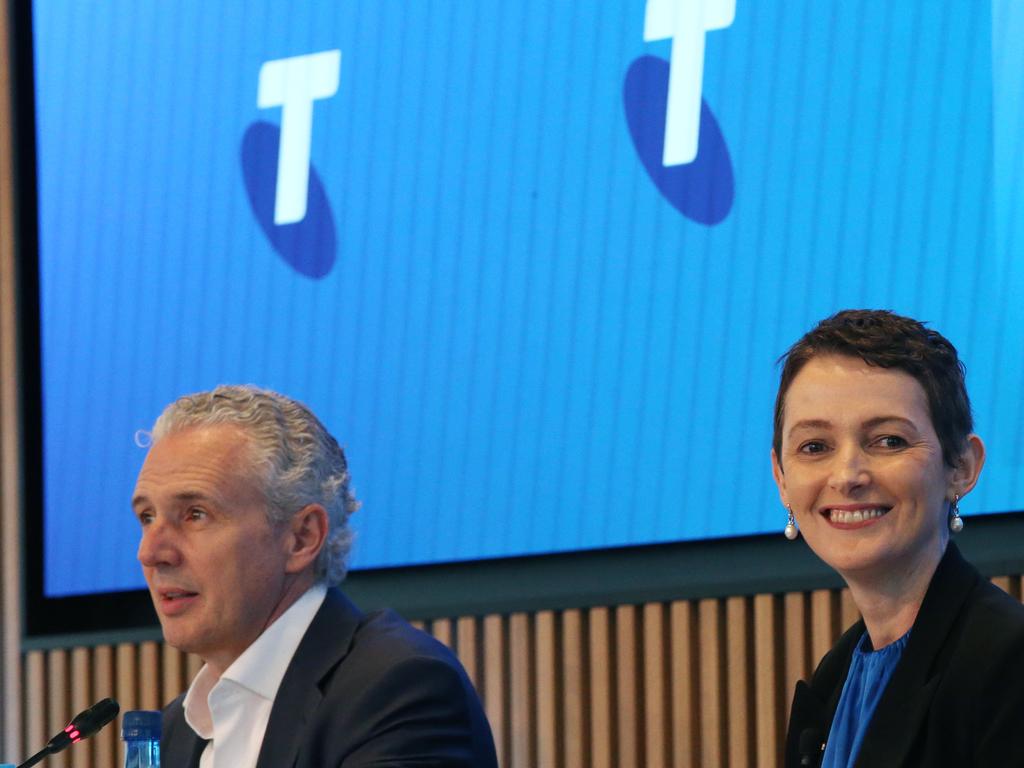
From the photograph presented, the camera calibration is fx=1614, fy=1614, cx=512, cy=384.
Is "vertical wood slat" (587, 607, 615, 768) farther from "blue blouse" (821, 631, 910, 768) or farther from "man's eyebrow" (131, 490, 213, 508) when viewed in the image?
"blue blouse" (821, 631, 910, 768)

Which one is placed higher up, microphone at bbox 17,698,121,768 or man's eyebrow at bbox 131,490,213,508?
man's eyebrow at bbox 131,490,213,508

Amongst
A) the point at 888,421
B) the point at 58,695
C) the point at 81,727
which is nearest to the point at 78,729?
the point at 81,727

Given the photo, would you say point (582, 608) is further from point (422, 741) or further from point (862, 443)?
point (862, 443)

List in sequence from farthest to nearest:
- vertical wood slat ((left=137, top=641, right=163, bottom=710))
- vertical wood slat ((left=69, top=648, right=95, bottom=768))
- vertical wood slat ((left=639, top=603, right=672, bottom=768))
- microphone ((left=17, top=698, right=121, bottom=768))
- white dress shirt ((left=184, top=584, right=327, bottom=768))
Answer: vertical wood slat ((left=69, top=648, right=95, bottom=768)) < vertical wood slat ((left=137, top=641, right=163, bottom=710)) < vertical wood slat ((left=639, top=603, right=672, bottom=768)) < white dress shirt ((left=184, top=584, right=327, bottom=768)) < microphone ((left=17, top=698, right=121, bottom=768))

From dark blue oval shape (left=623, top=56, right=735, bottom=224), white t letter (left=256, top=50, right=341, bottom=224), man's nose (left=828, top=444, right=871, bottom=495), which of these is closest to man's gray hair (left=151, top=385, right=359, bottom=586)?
man's nose (left=828, top=444, right=871, bottom=495)

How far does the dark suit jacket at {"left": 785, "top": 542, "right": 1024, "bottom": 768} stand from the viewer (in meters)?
2.06

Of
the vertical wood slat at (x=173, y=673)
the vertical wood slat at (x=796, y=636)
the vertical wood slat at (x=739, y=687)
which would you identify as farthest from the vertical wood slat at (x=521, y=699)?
the vertical wood slat at (x=173, y=673)

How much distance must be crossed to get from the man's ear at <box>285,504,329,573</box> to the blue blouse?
0.99 meters

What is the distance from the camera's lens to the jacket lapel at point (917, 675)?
217 cm

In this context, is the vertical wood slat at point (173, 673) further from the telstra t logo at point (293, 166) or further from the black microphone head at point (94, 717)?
the black microphone head at point (94, 717)

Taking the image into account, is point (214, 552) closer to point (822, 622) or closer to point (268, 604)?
point (268, 604)

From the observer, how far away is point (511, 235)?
4195 mm

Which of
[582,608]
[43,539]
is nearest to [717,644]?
[582,608]

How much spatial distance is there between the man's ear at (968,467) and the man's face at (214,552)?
1203 mm
